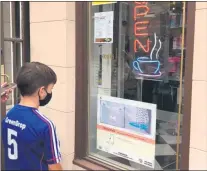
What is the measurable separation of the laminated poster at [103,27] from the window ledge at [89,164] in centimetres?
141

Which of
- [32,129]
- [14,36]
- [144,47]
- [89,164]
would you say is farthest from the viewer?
[14,36]

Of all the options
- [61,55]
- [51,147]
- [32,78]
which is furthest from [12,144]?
[61,55]

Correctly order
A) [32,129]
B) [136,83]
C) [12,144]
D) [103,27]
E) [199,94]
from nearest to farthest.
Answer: [32,129]
[12,144]
[199,94]
[136,83]
[103,27]

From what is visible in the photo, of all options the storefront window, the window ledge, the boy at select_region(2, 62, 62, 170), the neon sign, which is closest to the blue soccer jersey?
the boy at select_region(2, 62, 62, 170)

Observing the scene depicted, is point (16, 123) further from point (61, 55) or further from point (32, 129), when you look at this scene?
point (61, 55)

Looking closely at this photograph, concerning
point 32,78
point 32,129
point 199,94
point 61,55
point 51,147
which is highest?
point 61,55

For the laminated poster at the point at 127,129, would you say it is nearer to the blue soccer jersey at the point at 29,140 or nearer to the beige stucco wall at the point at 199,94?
the beige stucco wall at the point at 199,94

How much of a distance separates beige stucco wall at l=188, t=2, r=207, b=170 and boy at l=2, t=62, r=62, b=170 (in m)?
1.25

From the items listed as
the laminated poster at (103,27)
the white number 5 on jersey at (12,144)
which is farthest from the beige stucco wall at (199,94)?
the white number 5 on jersey at (12,144)

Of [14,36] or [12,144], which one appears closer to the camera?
[12,144]

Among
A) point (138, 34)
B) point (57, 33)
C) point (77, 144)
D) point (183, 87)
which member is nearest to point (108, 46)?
point (138, 34)

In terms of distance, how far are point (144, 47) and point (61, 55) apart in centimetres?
107

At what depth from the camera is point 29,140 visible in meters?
1.75

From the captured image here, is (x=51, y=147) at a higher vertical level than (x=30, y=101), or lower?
lower
